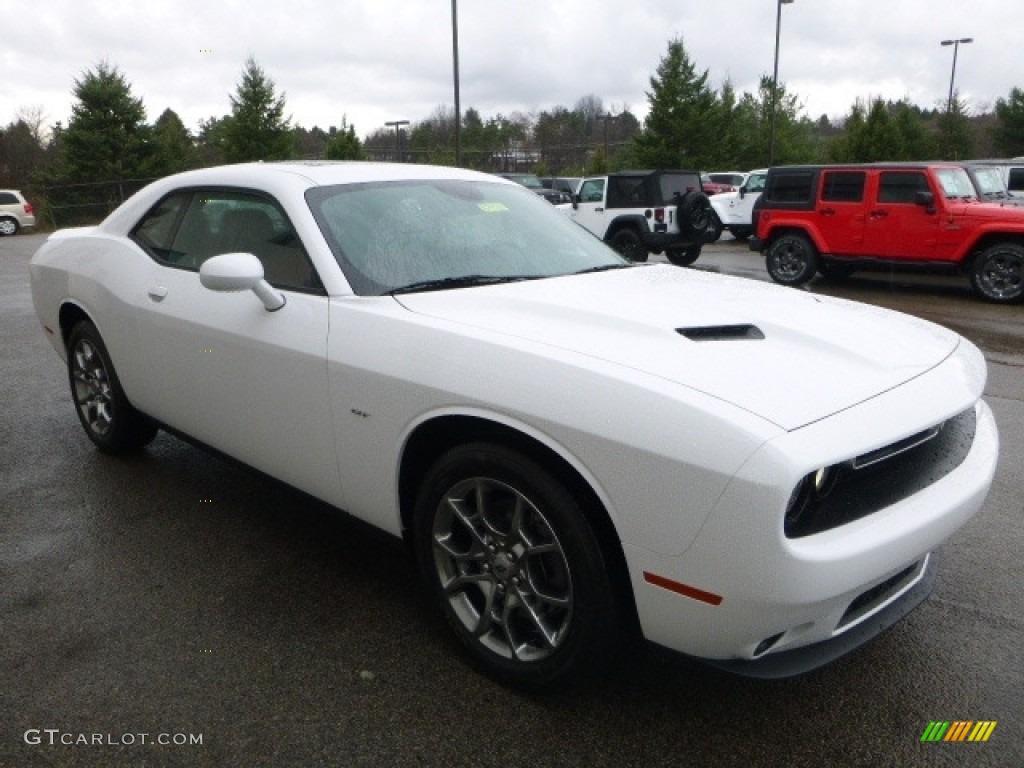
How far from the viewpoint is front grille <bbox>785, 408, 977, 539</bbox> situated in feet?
6.69

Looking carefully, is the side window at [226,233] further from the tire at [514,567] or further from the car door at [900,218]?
the car door at [900,218]

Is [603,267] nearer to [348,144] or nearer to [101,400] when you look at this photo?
[101,400]

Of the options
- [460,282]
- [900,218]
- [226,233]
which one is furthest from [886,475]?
[900,218]

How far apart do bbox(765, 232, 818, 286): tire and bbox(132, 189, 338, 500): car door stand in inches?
401

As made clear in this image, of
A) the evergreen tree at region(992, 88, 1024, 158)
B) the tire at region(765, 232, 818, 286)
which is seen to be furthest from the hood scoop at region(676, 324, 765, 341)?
the evergreen tree at region(992, 88, 1024, 158)

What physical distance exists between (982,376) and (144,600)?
301 cm

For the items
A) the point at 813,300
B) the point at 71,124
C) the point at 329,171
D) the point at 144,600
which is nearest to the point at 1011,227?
the point at 813,300

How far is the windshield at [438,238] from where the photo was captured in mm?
2998

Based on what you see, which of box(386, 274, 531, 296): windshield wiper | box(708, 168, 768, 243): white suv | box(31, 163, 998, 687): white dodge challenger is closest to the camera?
box(31, 163, 998, 687): white dodge challenger

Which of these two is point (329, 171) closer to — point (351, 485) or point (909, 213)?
point (351, 485)

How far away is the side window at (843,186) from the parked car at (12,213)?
86.1 feet

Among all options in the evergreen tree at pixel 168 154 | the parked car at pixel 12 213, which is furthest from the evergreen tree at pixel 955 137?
the parked car at pixel 12 213

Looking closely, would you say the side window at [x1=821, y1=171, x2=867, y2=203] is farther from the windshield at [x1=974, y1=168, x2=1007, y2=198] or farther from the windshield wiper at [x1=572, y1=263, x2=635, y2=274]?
the windshield wiper at [x1=572, y1=263, x2=635, y2=274]

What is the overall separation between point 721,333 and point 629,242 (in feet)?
42.0
